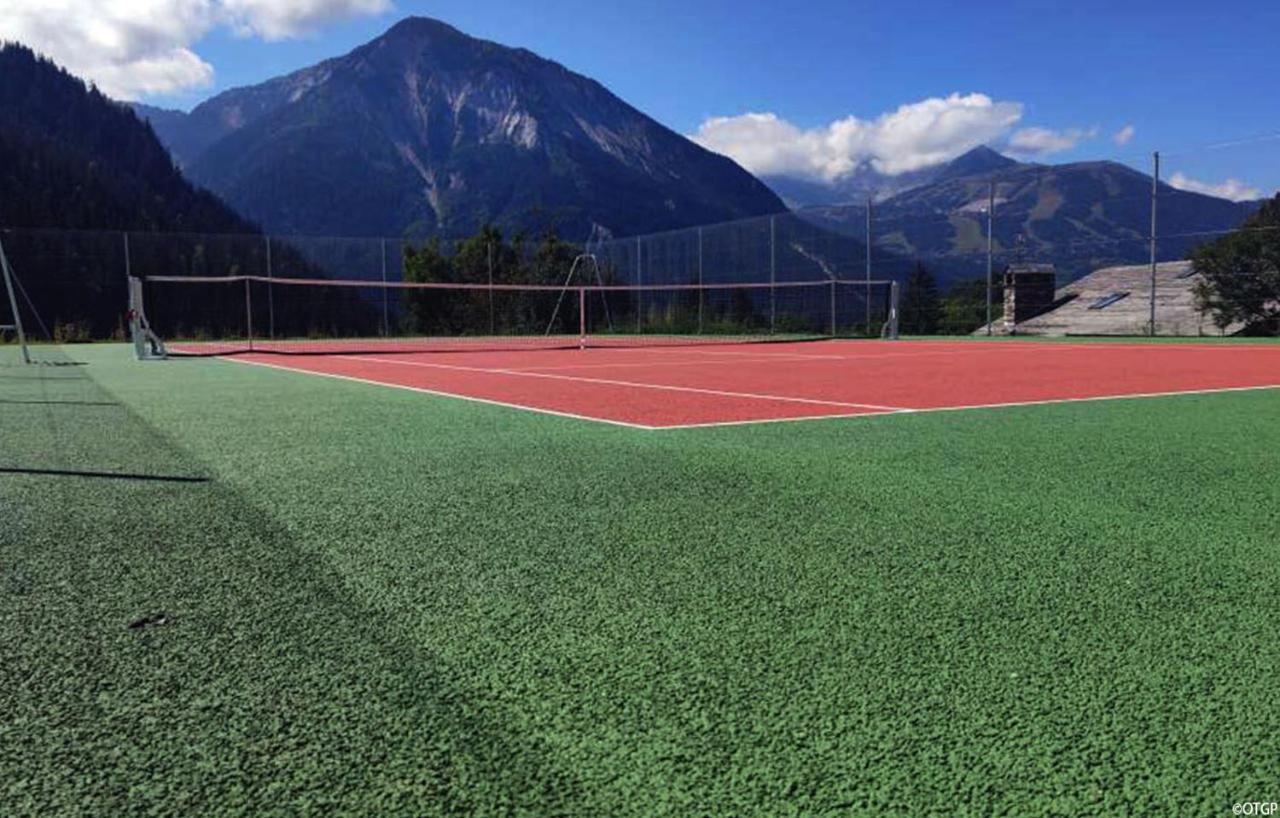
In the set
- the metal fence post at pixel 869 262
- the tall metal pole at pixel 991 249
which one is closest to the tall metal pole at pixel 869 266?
the metal fence post at pixel 869 262

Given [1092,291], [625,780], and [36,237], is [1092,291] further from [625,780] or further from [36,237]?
[36,237]

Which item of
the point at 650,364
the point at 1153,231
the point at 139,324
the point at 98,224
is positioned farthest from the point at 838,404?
the point at 98,224

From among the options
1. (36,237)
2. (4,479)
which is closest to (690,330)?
(36,237)

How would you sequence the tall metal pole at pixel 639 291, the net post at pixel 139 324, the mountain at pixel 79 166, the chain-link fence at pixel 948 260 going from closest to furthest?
the net post at pixel 139 324
the chain-link fence at pixel 948 260
the tall metal pole at pixel 639 291
the mountain at pixel 79 166

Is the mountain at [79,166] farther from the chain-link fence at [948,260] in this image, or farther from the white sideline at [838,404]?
the white sideline at [838,404]

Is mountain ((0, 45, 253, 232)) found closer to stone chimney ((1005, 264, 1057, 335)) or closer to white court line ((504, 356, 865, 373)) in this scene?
stone chimney ((1005, 264, 1057, 335))

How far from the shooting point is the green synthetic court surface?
4.70 feet

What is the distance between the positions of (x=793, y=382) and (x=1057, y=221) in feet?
82.3

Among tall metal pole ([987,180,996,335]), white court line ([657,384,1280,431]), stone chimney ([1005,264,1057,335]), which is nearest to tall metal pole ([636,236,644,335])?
tall metal pole ([987,180,996,335])

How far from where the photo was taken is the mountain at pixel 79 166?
6531cm

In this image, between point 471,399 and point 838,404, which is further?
point 471,399

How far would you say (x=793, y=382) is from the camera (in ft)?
31.2

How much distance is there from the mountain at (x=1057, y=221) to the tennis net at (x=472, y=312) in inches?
105

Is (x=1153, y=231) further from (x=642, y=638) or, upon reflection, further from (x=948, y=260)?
(x=642, y=638)
